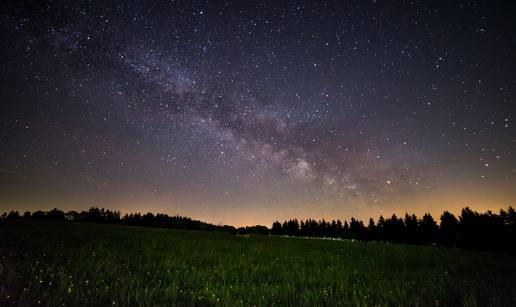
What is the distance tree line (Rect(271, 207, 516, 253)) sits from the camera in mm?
66713

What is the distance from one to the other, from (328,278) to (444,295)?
3272 mm

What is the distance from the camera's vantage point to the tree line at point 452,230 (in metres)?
66.7

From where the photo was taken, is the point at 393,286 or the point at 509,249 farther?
the point at 509,249

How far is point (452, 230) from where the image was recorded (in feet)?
268

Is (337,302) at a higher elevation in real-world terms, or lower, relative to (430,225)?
lower

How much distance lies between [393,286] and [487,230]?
84.4m

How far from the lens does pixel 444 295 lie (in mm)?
6965


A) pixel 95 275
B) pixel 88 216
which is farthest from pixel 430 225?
pixel 88 216

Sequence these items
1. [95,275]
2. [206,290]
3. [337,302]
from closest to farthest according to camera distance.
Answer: [337,302] → [206,290] → [95,275]

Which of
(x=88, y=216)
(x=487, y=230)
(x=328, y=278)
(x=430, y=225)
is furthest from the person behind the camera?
(x=88, y=216)

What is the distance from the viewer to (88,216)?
121 metres

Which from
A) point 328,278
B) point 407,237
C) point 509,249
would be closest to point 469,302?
point 328,278

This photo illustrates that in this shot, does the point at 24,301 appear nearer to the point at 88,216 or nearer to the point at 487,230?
the point at 487,230

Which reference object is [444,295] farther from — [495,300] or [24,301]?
[24,301]
